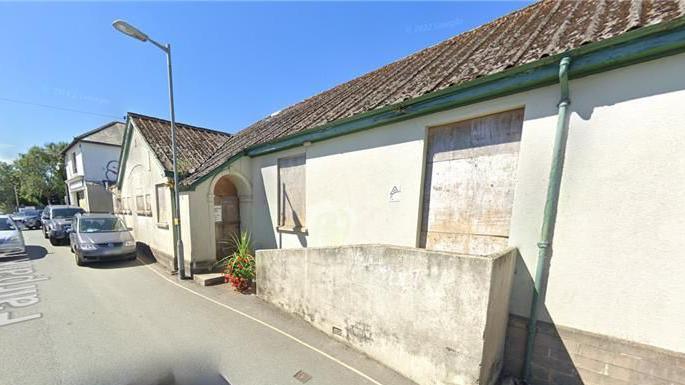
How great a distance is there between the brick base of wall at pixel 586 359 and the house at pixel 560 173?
0.5 inches

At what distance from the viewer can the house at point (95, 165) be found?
19.5 m

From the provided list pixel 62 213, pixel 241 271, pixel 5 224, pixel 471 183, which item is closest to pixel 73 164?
pixel 62 213

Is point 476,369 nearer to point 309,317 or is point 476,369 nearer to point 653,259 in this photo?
point 653,259

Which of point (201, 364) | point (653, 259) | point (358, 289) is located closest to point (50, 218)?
point (201, 364)

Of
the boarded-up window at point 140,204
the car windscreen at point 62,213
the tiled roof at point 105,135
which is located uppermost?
the tiled roof at point 105,135

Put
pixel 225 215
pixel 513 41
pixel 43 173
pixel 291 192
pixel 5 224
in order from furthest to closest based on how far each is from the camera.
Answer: pixel 43 173 → pixel 5 224 → pixel 225 215 → pixel 291 192 → pixel 513 41

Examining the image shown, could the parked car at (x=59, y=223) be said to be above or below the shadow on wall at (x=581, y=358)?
below

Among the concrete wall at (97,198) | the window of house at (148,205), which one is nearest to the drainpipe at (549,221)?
the window of house at (148,205)

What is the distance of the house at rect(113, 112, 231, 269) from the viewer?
8398 mm

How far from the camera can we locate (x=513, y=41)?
4.13 meters

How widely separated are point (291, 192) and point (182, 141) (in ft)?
22.2

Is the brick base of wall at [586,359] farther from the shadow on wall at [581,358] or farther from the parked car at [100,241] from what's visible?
the parked car at [100,241]

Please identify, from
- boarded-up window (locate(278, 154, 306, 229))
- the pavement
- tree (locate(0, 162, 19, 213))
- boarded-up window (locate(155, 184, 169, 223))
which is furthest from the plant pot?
tree (locate(0, 162, 19, 213))

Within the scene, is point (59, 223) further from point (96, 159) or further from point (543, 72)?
point (543, 72)
